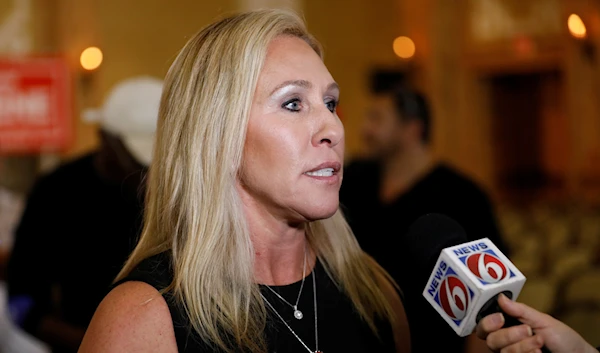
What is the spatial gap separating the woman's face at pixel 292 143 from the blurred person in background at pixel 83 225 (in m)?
1.23

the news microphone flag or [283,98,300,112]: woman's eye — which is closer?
the news microphone flag

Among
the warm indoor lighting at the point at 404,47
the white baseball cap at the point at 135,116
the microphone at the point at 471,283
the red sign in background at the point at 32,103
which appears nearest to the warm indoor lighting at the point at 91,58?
the red sign in background at the point at 32,103

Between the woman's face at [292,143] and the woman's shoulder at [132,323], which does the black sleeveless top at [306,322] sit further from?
the woman's face at [292,143]

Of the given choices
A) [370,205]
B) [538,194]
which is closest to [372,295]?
[370,205]

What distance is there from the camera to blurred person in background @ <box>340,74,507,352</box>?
3045mm

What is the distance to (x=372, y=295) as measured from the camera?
1867 millimetres

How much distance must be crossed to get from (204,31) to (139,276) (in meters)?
0.55

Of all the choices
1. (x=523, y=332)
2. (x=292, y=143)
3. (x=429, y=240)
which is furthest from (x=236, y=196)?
(x=523, y=332)

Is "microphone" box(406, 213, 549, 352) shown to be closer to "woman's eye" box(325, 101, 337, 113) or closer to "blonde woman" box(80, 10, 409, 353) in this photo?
"blonde woman" box(80, 10, 409, 353)

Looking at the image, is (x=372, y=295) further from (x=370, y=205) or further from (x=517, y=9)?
(x=517, y=9)

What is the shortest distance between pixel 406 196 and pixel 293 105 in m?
2.27

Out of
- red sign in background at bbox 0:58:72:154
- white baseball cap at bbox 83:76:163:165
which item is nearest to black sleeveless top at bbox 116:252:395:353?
white baseball cap at bbox 83:76:163:165

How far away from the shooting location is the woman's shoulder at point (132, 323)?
1463mm

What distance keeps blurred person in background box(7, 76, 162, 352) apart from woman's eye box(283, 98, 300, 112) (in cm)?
124
